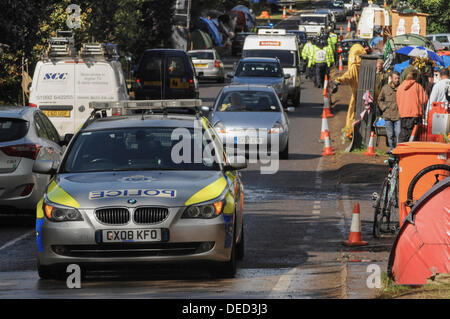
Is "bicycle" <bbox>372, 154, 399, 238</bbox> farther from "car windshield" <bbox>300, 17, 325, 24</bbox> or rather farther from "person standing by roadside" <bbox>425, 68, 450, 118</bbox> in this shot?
"car windshield" <bbox>300, 17, 325, 24</bbox>

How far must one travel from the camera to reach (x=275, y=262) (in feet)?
39.5

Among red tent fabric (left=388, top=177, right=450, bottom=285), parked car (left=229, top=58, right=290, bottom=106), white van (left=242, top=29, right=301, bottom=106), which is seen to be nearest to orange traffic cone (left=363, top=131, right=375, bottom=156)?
parked car (left=229, top=58, right=290, bottom=106)

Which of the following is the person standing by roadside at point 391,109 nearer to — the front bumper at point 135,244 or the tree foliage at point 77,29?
the tree foliage at point 77,29

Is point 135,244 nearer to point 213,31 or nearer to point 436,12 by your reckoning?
point 436,12

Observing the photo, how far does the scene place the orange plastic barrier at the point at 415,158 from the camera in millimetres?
13523

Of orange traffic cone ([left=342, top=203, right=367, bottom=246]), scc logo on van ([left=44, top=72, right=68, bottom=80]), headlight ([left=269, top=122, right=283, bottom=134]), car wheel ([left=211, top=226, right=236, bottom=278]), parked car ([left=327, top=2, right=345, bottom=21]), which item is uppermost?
scc logo on van ([left=44, top=72, right=68, bottom=80])

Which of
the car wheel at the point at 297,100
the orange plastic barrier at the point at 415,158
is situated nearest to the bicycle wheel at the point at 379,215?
the orange plastic barrier at the point at 415,158

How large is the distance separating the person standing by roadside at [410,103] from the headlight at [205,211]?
1163cm

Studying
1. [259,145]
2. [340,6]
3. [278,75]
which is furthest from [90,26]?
[340,6]

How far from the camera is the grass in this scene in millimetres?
8953

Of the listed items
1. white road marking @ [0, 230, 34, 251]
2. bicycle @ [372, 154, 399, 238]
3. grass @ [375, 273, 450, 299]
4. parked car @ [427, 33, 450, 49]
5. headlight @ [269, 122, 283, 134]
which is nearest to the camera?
grass @ [375, 273, 450, 299]

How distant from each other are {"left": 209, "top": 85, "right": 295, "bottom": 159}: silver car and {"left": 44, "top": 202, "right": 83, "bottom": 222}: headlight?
43.5ft

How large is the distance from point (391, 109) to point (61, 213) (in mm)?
12774
